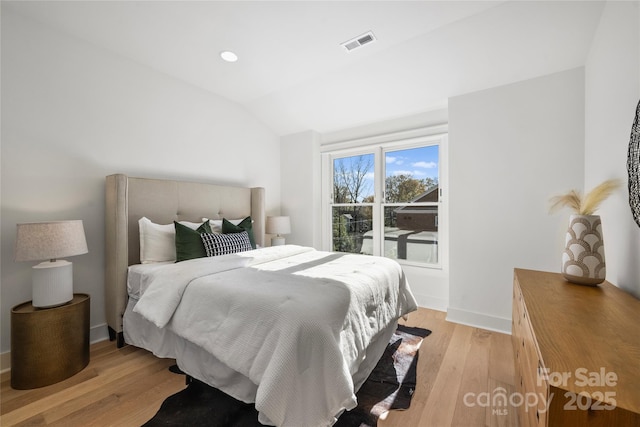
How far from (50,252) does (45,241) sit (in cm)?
8

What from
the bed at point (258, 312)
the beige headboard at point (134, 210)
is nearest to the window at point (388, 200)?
the bed at point (258, 312)

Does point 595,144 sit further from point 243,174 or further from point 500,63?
point 243,174

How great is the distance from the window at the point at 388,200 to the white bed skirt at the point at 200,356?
157 centimetres

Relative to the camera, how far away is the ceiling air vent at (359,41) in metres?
2.34

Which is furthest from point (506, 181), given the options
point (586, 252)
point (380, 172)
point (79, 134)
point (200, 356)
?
point (79, 134)

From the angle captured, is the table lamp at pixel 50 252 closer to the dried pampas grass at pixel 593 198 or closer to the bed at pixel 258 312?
the bed at pixel 258 312

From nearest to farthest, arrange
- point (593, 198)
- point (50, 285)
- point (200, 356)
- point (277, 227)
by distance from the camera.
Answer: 1. point (593, 198)
2. point (200, 356)
3. point (50, 285)
4. point (277, 227)

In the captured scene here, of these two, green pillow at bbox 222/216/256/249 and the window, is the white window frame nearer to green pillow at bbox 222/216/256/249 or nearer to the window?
the window

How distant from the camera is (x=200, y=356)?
1.69 metres

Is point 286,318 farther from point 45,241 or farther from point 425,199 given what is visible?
point 425,199

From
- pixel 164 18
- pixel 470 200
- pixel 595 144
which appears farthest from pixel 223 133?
pixel 595 144

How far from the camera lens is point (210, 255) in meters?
2.40

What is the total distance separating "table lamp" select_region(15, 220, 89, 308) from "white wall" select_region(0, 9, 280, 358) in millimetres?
388

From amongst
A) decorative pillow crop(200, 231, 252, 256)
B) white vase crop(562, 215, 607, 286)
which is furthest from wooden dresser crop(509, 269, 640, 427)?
decorative pillow crop(200, 231, 252, 256)
